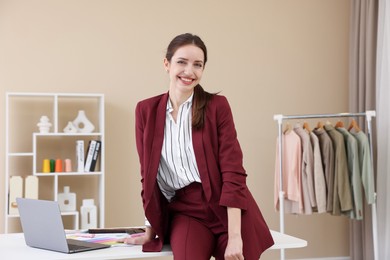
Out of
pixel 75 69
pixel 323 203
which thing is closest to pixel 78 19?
pixel 75 69

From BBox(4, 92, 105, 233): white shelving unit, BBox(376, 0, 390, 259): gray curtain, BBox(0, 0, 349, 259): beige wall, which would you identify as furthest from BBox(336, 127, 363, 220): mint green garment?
BBox(4, 92, 105, 233): white shelving unit

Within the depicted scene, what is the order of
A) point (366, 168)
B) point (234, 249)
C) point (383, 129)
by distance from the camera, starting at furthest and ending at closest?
point (383, 129)
point (366, 168)
point (234, 249)

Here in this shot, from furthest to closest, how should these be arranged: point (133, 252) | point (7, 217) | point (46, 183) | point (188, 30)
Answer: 1. point (188, 30)
2. point (46, 183)
3. point (7, 217)
4. point (133, 252)

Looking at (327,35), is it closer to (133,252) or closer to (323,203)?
(323,203)

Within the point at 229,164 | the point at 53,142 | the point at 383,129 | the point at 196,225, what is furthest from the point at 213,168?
the point at 383,129

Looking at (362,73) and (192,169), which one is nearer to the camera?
(192,169)

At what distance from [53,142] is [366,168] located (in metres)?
2.35

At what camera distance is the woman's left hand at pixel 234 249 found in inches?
82.7

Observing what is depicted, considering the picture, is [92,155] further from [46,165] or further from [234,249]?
[234,249]

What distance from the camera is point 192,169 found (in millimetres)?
2230

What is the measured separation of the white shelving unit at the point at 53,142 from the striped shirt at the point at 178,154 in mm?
2224

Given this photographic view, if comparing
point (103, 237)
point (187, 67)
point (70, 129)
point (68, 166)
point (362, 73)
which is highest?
point (362, 73)

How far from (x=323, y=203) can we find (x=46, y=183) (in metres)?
2.10

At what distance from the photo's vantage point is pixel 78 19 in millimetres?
4695
